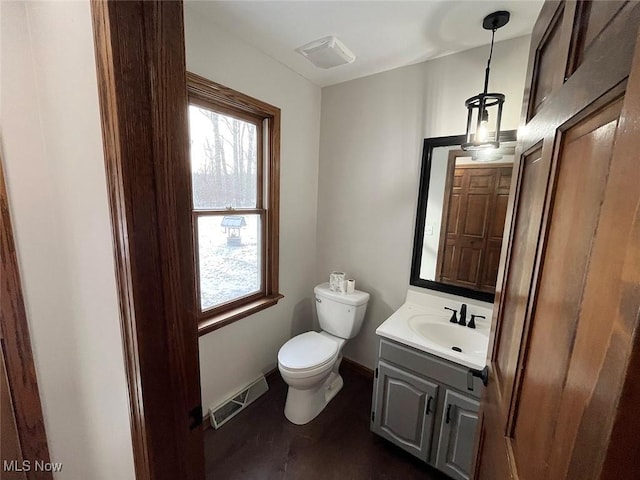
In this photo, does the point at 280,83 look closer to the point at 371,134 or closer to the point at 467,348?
the point at 371,134

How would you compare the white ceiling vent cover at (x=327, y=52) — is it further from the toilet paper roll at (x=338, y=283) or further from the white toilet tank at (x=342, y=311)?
the white toilet tank at (x=342, y=311)

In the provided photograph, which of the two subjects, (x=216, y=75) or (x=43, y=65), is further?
(x=216, y=75)

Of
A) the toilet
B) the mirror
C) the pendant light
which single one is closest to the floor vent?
the toilet

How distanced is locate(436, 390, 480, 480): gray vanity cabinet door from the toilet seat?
730mm

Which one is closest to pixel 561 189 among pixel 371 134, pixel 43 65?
pixel 43 65

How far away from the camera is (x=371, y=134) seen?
79.2 inches

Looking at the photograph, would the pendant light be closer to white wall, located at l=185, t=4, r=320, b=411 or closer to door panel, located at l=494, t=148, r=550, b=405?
door panel, located at l=494, t=148, r=550, b=405

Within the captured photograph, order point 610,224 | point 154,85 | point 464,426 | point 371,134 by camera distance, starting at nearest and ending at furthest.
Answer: point 610,224 → point 154,85 → point 464,426 → point 371,134

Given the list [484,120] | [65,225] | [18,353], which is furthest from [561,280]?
[18,353]

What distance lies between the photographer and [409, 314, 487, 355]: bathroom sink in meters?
1.51

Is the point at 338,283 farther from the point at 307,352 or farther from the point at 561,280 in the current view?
the point at 561,280

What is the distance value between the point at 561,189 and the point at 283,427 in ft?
6.36

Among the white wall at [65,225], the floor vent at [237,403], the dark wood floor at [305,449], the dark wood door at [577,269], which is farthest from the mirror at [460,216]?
the white wall at [65,225]

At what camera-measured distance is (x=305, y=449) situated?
1.58 m
